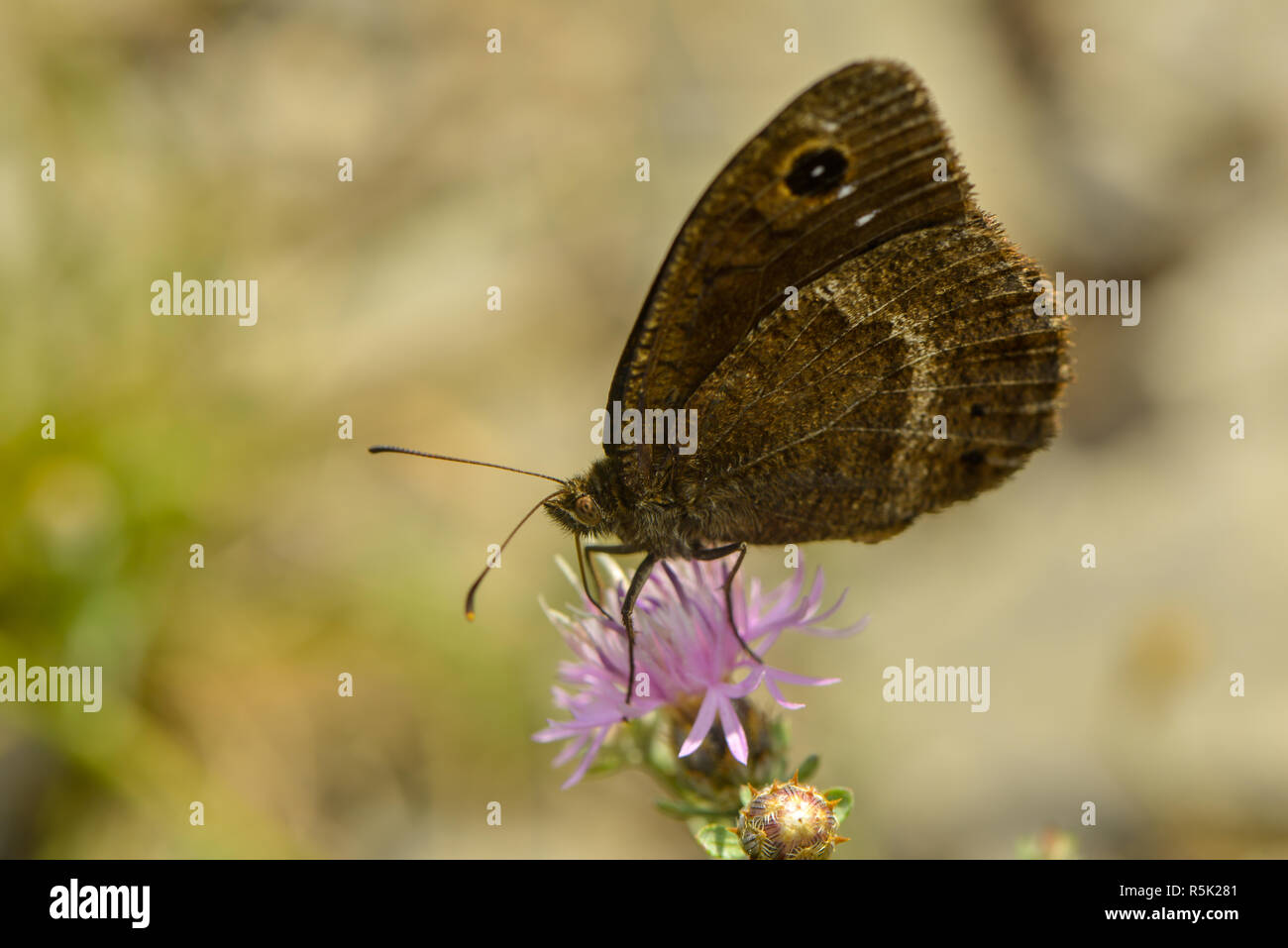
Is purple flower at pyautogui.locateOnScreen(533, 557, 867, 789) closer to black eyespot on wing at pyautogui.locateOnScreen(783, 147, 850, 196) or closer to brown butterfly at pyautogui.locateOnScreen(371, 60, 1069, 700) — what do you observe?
brown butterfly at pyautogui.locateOnScreen(371, 60, 1069, 700)

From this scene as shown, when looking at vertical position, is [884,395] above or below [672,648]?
above

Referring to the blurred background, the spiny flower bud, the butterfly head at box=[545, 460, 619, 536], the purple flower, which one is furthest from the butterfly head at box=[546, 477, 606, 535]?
the blurred background

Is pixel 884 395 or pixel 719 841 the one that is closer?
pixel 719 841

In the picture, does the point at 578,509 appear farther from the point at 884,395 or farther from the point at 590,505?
the point at 884,395

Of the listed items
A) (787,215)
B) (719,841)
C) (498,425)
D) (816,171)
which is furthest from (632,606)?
(498,425)

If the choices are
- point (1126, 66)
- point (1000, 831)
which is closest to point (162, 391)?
point (1000, 831)

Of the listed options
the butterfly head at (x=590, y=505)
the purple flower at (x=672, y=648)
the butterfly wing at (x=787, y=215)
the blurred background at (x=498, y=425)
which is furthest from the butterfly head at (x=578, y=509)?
the blurred background at (x=498, y=425)

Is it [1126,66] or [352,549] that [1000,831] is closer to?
[352,549]
